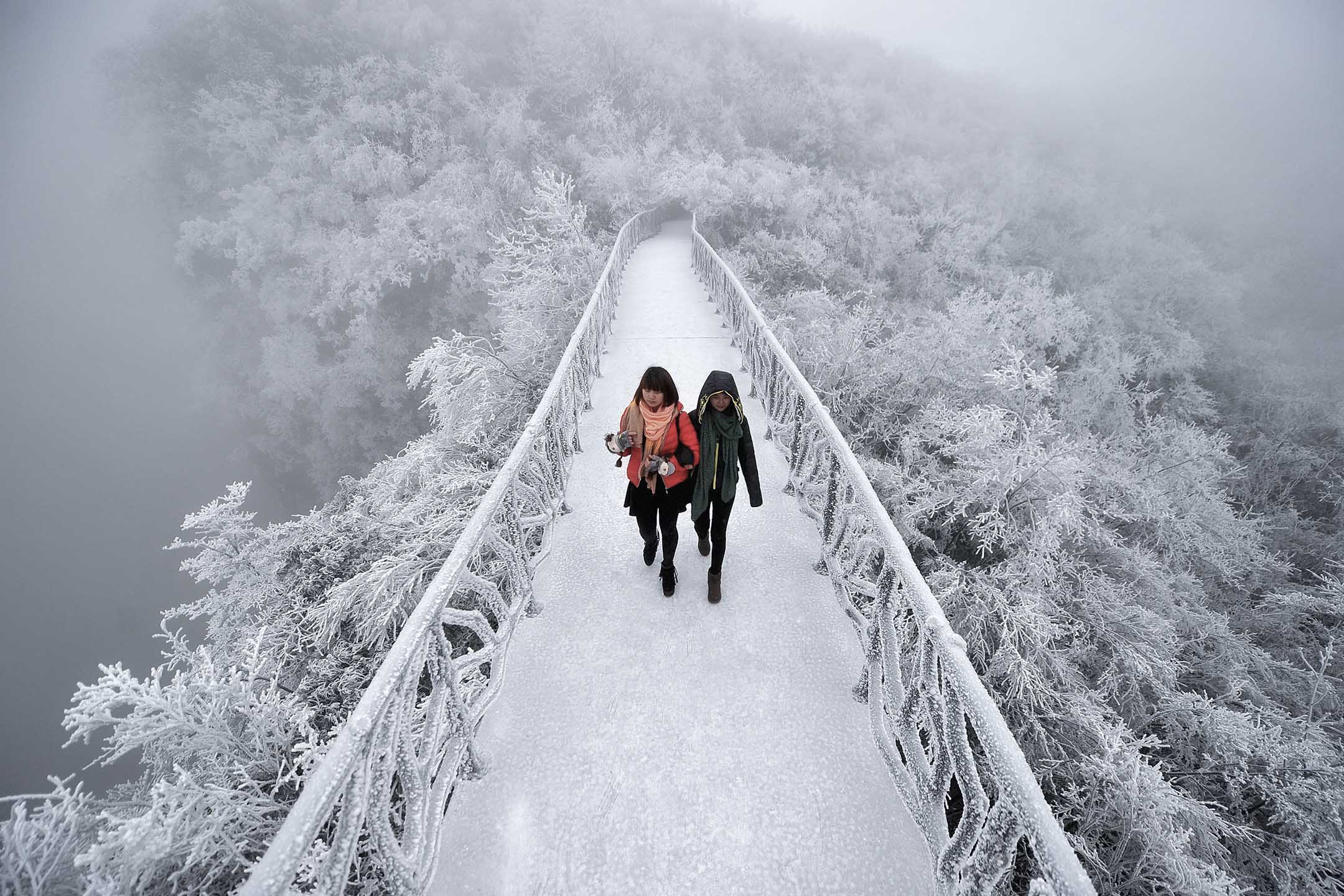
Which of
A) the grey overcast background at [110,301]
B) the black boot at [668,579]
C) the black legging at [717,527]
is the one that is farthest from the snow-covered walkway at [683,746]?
the grey overcast background at [110,301]

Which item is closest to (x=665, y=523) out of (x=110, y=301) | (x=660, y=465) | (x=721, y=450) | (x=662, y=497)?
(x=662, y=497)

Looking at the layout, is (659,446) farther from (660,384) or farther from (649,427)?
(660,384)

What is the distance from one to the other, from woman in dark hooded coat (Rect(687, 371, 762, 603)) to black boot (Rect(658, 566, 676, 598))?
25 centimetres

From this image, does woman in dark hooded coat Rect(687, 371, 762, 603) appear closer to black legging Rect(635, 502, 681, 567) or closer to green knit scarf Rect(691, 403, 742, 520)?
green knit scarf Rect(691, 403, 742, 520)

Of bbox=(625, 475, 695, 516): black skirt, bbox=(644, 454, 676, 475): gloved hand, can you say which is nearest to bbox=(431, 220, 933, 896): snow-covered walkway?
bbox=(625, 475, 695, 516): black skirt

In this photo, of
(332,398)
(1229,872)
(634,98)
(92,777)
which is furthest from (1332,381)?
(92,777)

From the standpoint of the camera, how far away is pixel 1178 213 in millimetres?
31266

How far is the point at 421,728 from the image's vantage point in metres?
2.84

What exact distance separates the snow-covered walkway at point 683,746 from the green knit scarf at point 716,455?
0.73 metres

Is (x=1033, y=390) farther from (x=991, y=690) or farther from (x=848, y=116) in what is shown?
(x=848, y=116)

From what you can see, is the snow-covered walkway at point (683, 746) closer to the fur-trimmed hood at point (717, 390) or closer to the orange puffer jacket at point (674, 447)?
the orange puffer jacket at point (674, 447)

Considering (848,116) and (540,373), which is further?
(848,116)

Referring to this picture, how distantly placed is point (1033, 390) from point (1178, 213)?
3505 cm

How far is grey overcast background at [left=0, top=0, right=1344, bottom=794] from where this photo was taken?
96.0ft
